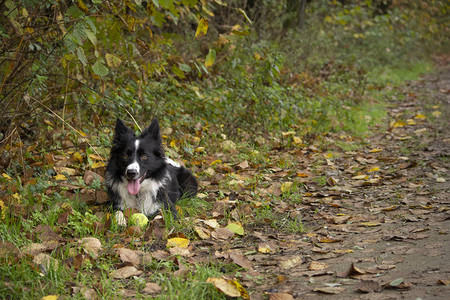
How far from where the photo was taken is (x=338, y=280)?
2963 mm

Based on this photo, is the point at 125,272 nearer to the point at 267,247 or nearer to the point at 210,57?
the point at 267,247

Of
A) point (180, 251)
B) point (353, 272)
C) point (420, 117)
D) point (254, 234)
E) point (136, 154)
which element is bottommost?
point (420, 117)

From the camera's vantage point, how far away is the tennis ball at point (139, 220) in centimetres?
397

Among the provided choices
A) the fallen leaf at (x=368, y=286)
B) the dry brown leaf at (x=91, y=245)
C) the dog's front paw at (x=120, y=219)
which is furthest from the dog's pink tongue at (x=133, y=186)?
the fallen leaf at (x=368, y=286)

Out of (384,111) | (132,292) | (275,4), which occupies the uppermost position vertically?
(275,4)

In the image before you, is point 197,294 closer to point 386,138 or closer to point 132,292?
point 132,292

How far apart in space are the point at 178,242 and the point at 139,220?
520mm

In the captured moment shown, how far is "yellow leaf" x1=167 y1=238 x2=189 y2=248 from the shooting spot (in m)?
3.63

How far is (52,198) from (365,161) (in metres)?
4.17

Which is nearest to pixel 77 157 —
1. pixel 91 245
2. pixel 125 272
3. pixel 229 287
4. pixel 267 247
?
pixel 91 245

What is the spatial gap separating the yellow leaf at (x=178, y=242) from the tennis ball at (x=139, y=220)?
43 cm

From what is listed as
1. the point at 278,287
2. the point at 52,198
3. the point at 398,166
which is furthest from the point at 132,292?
the point at 398,166

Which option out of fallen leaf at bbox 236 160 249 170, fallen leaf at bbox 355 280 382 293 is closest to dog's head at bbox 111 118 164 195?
fallen leaf at bbox 236 160 249 170

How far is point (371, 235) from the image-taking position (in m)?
3.79
